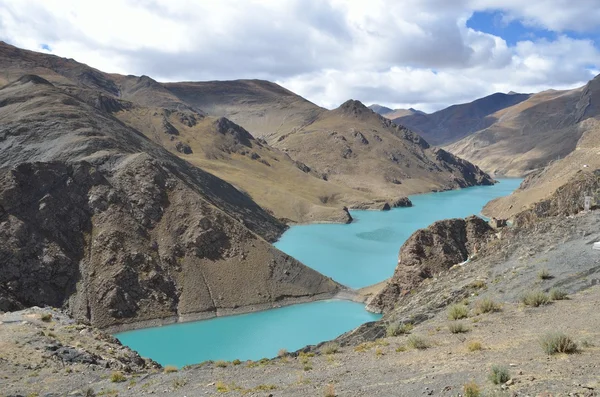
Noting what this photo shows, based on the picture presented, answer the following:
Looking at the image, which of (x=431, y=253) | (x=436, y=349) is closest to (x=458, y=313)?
(x=436, y=349)

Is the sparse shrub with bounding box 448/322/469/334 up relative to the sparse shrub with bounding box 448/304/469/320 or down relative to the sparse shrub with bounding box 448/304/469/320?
down

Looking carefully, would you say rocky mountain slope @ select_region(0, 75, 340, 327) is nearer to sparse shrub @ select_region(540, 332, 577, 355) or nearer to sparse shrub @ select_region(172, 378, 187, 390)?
sparse shrub @ select_region(172, 378, 187, 390)

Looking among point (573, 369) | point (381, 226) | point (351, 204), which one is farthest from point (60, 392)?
point (351, 204)

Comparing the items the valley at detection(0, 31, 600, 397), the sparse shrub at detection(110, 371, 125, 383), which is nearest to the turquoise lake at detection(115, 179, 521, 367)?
the valley at detection(0, 31, 600, 397)

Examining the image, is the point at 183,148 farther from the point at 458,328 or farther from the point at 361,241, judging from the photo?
the point at 458,328

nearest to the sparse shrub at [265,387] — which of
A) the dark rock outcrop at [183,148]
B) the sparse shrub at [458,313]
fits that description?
the sparse shrub at [458,313]
